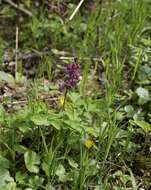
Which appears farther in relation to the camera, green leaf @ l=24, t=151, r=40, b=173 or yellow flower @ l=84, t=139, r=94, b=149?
yellow flower @ l=84, t=139, r=94, b=149

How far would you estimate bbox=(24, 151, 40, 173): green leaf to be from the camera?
2.10m

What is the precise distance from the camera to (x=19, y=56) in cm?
319

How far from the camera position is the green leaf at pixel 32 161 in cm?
210

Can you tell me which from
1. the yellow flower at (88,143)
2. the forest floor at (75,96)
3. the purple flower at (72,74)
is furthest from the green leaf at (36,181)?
the purple flower at (72,74)

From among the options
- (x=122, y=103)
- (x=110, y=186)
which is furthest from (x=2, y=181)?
(x=122, y=103)

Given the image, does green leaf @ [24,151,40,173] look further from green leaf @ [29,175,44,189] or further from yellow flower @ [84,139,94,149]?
yellow flower @ [84,139,94,149]

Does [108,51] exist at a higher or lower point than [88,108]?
higher

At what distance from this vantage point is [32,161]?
2.13 meters

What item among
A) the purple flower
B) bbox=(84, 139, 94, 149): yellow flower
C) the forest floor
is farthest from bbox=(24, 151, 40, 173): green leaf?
the purple flower

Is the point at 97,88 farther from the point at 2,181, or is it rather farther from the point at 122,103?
the point at 2,181

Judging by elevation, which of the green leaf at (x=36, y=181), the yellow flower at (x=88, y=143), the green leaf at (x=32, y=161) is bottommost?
the green leaf at (x=36, y=181)

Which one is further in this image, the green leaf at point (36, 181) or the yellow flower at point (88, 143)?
the yellow flower at point (88, 143)

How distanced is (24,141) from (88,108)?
38 cm

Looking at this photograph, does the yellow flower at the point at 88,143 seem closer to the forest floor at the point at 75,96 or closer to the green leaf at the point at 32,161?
the forest floor at the point at 75,96
